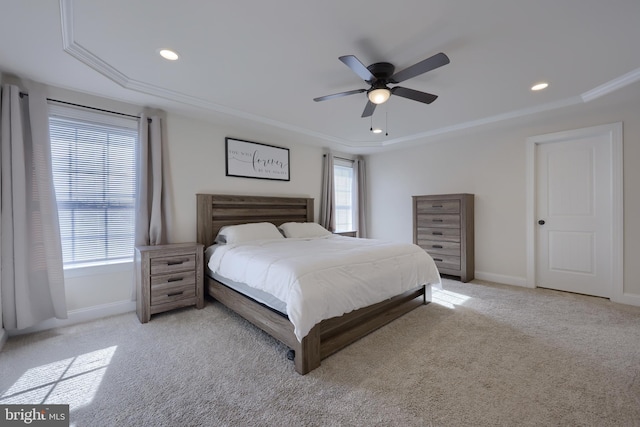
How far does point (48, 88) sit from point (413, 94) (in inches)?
138

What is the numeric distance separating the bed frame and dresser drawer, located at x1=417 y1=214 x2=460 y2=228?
1.55 metres

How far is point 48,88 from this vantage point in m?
2.57

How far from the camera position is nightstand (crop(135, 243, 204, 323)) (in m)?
2.67

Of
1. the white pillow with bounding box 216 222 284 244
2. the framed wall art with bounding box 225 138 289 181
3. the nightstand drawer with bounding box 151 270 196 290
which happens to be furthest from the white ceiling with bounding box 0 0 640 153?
the nightstand drawer with bounding box 151 270 196 290

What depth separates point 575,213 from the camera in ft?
11.3

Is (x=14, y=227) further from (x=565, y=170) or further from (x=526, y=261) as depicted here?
(x=565, y=170)

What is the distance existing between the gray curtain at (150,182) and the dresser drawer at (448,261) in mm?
4067

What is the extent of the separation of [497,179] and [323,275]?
3.54 m

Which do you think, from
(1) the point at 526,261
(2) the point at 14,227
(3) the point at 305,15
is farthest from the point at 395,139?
(2) the point at 14,227

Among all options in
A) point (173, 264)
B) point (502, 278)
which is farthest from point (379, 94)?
point (502, 278)

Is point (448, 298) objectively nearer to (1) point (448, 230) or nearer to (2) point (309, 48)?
(1) point (448, 230)

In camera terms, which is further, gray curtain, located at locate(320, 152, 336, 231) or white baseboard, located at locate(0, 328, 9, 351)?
gray curtain, located at locate(320, 152, 336, 231)

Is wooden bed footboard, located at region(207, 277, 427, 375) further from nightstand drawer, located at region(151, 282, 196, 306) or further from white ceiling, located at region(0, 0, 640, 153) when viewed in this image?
white ceiling, located at region(0, 0, 640, 153)

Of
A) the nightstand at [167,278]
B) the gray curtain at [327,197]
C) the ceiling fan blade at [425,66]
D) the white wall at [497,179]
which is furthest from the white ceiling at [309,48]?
the gray curtain at [327,197]
